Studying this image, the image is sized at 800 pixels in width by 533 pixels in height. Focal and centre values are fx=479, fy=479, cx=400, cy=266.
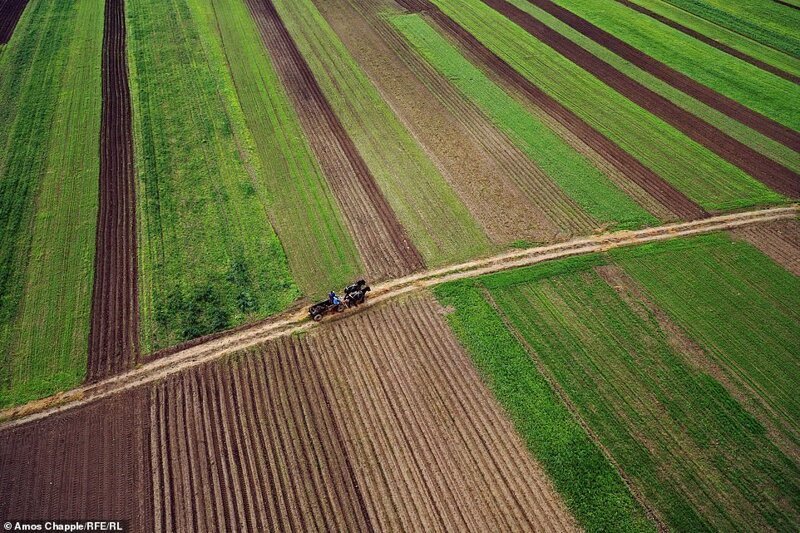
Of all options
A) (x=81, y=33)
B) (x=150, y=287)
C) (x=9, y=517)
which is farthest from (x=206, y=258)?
(x=81, y=33)


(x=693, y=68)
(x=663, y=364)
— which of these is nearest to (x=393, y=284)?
(x=663, y=364)

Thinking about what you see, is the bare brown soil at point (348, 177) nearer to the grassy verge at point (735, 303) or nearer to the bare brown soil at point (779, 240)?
the grassy verge at point (735, 303)

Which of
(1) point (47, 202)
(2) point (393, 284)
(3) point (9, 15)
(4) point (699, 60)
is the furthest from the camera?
(3) point (9, 15)

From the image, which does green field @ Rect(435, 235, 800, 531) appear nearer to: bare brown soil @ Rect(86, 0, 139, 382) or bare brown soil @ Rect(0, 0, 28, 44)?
bare brown soil @ Rect(86, 0, 139, 382)

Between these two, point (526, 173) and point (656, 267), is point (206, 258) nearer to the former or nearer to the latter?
point (526, 173)

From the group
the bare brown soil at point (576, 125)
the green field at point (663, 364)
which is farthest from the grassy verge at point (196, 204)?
the bare brown soil at point (576, 125)

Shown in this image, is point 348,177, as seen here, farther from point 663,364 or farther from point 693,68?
point 693,68

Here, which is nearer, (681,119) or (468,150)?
(468,150)

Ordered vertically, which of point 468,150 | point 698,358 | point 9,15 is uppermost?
point 9,15
